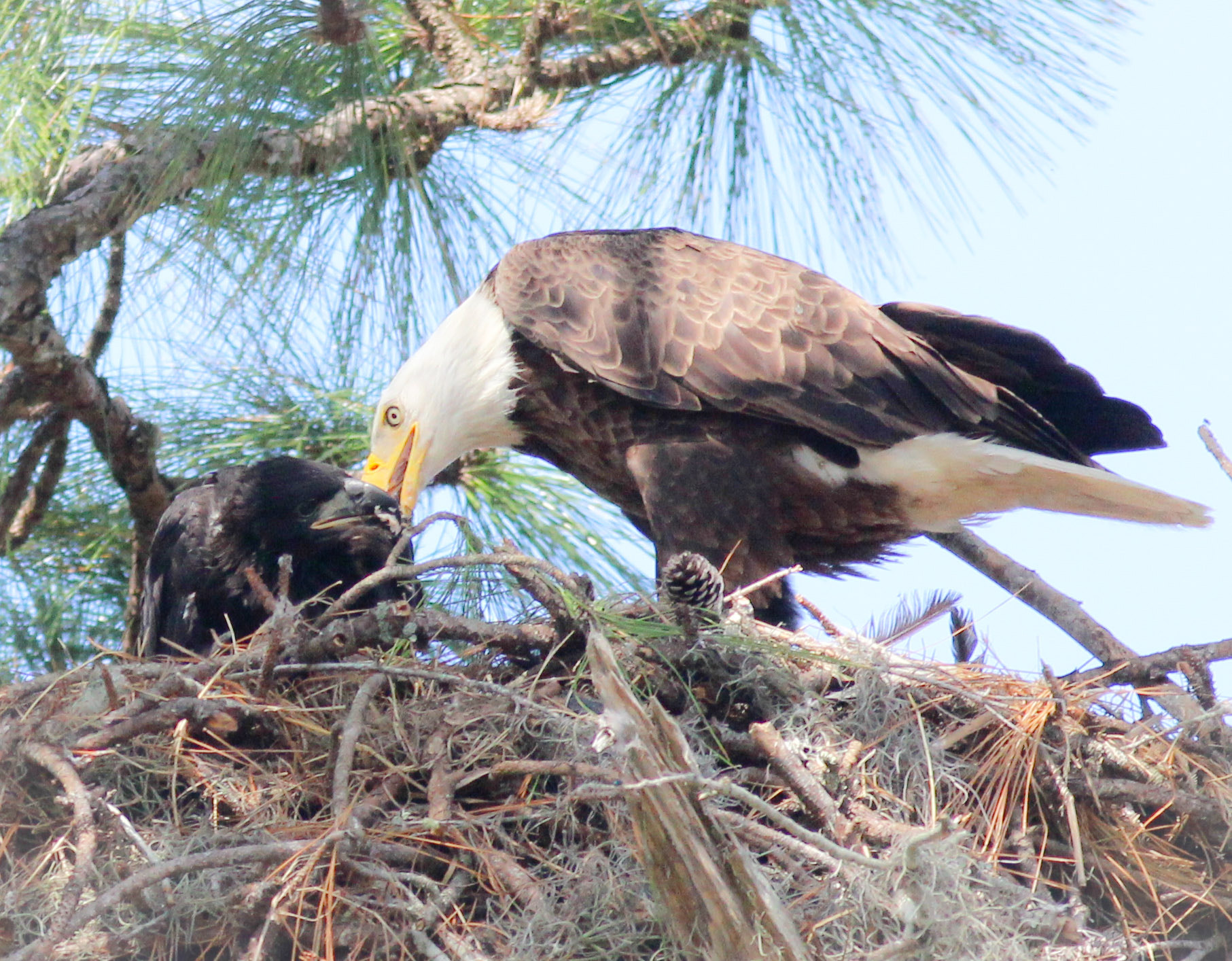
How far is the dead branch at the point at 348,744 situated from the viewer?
283cm

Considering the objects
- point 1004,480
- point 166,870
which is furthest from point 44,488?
point 1004,480

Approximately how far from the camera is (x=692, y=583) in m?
3.27

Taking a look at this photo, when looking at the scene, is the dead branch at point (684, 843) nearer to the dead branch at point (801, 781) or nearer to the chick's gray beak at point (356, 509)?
the dead branch at point (801, 781)

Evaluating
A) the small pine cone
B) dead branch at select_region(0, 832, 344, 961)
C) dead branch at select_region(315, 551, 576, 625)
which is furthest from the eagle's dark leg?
dead branch at select_region(0, 832, 344, 961)

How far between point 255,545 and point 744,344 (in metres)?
1.41

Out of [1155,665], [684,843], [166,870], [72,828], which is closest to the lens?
[684,843]

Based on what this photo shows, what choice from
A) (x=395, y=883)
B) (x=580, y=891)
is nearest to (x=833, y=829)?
(x=580, y=891)

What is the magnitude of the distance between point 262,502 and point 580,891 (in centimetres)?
157

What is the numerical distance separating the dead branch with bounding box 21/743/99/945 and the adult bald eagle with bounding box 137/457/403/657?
0.96m

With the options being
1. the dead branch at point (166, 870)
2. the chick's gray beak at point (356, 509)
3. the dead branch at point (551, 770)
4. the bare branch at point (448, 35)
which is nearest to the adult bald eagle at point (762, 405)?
the chick's gray beak at point (356, 509)

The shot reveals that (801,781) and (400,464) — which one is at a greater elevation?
(400,464)

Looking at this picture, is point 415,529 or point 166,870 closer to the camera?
point 166,870

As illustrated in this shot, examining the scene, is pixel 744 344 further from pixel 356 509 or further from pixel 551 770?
pixel 551 770

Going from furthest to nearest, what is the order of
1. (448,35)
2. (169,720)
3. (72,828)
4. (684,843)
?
(448,35), (169,720), (72,828), (684,843)
